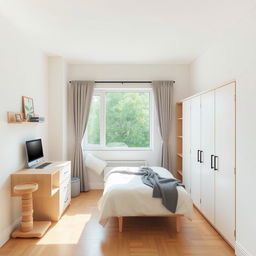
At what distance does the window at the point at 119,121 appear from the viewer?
16.9 ft

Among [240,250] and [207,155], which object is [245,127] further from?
[240,250]

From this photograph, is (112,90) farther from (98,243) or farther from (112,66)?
(98,243)

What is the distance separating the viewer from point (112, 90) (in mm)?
5117

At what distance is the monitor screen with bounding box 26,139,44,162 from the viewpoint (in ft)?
10.9

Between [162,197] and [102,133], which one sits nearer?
[162,197]

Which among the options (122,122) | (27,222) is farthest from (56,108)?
(27,222)

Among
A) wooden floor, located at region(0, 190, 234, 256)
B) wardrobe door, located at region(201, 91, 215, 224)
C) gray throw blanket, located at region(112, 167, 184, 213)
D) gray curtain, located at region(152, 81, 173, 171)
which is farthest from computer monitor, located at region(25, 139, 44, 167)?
wardrobe door, located at region(201, 91, 215, 224)

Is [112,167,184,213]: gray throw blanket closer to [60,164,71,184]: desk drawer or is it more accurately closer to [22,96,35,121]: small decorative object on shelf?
[60,164,71,184]: desk drawer

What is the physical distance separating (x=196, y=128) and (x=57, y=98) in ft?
8.95

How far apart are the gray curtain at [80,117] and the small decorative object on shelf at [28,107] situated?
1.33m

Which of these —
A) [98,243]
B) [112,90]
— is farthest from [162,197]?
[112,90]

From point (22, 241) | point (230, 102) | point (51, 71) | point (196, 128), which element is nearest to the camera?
point (230, 102)

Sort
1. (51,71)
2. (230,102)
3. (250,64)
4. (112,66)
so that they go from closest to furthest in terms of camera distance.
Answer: (250,64) → (230,102) → (51,71) → (112,66)

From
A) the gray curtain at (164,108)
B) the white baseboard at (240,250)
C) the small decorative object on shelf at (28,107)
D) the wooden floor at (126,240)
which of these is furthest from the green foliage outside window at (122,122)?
the white baseboard at (240,250)
